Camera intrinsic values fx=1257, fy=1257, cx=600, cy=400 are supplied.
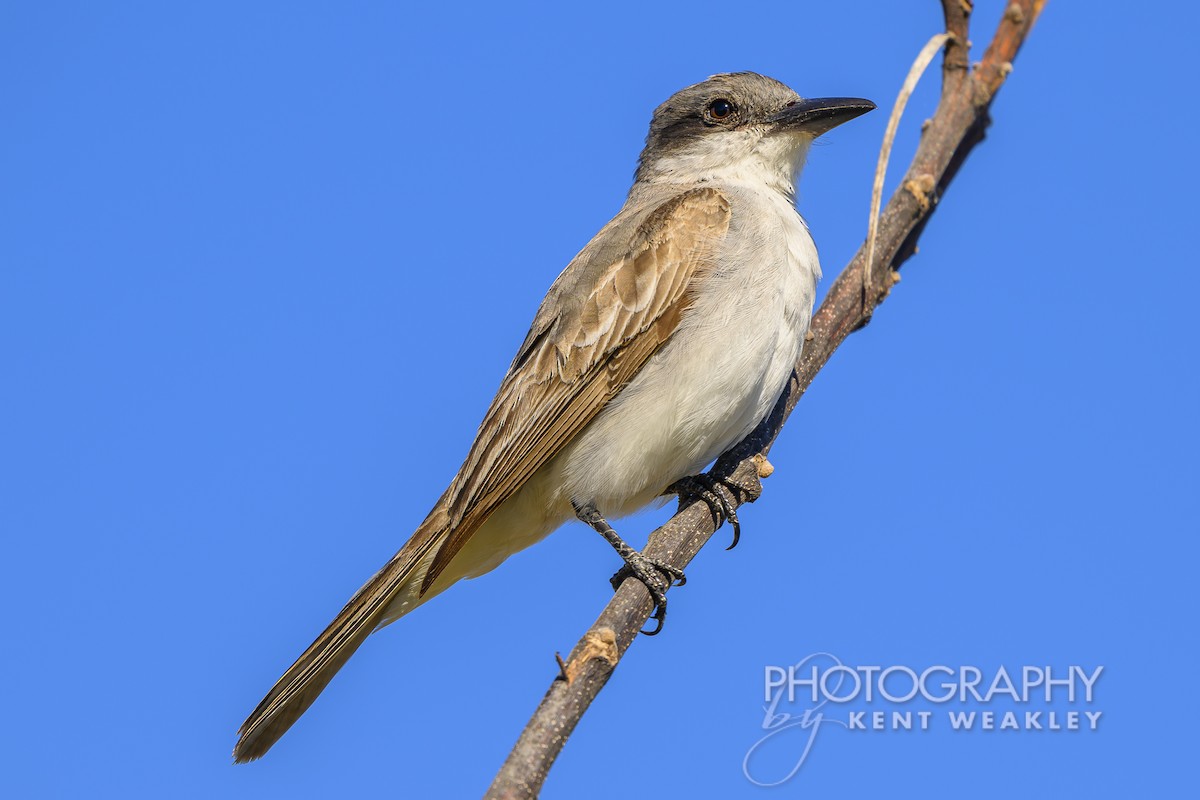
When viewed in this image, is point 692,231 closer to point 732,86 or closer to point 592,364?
→ point 592,364

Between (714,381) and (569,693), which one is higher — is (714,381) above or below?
above

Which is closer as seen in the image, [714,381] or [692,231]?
[714,381]

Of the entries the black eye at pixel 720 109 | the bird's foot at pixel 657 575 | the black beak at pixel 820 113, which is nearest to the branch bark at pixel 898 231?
the bird's foot at pixel 657 575

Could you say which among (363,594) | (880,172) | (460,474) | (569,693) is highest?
(880,172)

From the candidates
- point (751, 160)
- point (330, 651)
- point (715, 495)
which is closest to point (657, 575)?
point (715, 495)

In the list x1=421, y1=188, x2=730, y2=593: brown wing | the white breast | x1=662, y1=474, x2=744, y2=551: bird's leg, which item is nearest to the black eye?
x1=421, y1=188, x2=730, y2=593: brown wing

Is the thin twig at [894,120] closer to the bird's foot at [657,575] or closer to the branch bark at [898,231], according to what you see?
the branch bark at [898,231]

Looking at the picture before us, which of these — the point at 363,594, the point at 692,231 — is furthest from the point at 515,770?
the point at 692,231
